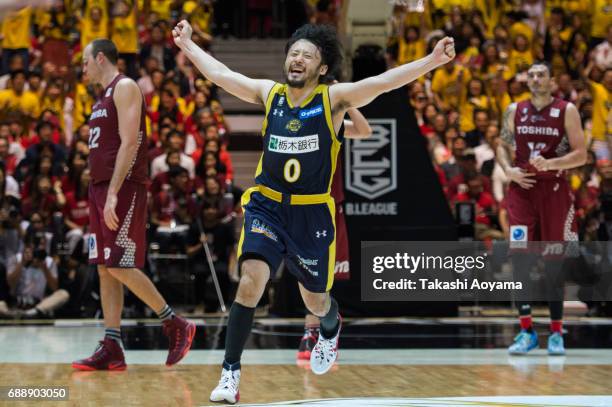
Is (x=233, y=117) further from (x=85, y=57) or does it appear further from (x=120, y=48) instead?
(x=85, y=57)

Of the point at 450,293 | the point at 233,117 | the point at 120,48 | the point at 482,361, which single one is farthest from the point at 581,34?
the point at 482,361

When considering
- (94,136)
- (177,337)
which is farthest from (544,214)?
(94,136)

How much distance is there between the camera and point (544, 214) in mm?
9102

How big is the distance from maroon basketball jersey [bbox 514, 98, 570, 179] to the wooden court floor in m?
1.93

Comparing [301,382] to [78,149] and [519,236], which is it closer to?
[519,236]

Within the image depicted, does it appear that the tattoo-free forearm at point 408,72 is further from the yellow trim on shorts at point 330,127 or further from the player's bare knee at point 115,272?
the player's bare knee at point 115,272

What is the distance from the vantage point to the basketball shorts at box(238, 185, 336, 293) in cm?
627

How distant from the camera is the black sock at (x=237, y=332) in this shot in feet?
20.0

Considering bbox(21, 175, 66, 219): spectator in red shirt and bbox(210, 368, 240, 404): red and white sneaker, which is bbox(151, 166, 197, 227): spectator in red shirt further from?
bbox(210, 368, 240, 404): red and white sneaker

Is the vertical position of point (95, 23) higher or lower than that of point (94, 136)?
higher

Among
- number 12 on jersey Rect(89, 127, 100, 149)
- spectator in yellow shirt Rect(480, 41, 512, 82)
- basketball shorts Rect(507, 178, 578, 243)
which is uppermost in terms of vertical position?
spectator in yellow shirt Rect(480, 41, 512, 82)

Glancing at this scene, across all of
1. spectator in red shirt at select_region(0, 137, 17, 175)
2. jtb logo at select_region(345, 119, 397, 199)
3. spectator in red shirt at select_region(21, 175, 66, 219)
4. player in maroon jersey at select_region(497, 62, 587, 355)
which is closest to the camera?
player in maroon jersey at select_region(497, 62, 587, 355)

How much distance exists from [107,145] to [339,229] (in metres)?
2.01

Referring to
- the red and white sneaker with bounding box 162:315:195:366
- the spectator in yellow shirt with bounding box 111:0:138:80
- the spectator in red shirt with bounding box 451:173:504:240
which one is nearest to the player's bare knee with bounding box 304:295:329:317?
the red and white sneaker with bounding box 162:315:195:366
